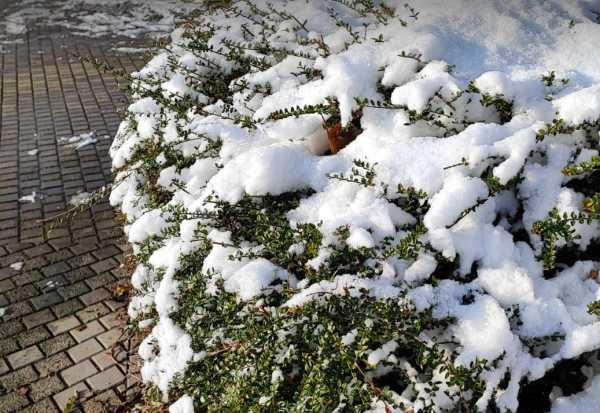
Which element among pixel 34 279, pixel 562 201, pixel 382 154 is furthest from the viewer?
pixel 34 279

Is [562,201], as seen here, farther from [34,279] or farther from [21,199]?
[21,199]

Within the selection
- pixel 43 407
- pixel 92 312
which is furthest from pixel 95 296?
pixel 43 407

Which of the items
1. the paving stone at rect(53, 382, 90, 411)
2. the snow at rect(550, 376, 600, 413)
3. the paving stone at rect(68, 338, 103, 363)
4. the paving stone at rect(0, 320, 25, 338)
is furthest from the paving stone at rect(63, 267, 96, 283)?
the snow at rect(550, 376, 600, 413)

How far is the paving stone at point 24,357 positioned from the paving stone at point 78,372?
236 mm

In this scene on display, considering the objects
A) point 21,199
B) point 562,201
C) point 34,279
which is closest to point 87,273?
point 34,279

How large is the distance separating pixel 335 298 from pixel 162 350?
1.00 meters

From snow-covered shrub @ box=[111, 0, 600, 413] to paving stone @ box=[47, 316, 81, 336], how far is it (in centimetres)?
55

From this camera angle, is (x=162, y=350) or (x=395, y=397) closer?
(x=395, y=397)

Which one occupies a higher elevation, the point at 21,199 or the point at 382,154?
the point at 382,154

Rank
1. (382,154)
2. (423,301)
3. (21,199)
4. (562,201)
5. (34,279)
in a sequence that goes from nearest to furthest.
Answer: (423,301), (562,201), (382,154), (34,279), (21,199)

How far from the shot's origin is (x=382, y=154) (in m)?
2.57

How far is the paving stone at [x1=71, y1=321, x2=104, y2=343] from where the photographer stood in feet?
10.8

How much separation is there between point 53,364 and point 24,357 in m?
0.20

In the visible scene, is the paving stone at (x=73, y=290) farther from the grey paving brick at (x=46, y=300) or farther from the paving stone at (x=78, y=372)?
the paving stone at (x=78, y=372)
